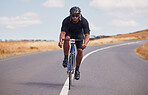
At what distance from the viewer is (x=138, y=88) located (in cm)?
736

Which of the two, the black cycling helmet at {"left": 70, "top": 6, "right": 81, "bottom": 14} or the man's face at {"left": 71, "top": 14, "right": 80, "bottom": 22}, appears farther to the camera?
the man's face at {"left": 71, "top": 14, "right": 80, "bottom": 22}

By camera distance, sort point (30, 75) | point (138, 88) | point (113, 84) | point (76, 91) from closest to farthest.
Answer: point (76, 91)
point (138, 88)
point (113, 84)
point (30, 75)

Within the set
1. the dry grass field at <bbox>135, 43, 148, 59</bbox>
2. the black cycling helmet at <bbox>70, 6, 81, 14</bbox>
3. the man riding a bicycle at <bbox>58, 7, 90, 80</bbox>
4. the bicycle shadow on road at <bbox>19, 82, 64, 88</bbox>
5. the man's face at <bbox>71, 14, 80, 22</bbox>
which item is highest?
the black cycling helmet at <bbox>70, 6, 81, 14</bbox>

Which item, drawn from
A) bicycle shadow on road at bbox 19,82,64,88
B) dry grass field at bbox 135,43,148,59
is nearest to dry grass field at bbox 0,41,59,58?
dry grass field at bbox 135,43,148,59

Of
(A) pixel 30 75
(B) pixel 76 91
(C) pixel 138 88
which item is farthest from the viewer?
(A) pixel 30 75

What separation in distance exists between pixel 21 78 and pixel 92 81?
92.3 inches

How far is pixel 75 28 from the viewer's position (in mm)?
7578

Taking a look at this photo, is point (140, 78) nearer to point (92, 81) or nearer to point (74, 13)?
point (92, 81)

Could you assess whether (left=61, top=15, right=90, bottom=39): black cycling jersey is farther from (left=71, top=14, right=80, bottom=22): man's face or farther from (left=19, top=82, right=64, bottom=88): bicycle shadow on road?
(left=19, top=82, right=64, bottom=88): bicycle shadow on road

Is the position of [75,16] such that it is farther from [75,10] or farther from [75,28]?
[75,28]

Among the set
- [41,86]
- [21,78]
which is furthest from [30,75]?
[41,86]

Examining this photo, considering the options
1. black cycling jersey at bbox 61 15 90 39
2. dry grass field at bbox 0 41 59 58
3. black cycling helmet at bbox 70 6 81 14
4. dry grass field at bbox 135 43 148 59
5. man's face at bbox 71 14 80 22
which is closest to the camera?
black cycling helmet at bbox 70 6 81 14

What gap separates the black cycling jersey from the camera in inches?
294

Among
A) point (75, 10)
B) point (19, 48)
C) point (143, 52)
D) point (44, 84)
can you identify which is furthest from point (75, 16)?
point (19, 48)
